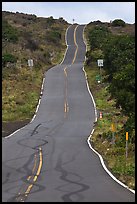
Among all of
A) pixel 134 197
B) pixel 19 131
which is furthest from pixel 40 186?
pixel 19 131

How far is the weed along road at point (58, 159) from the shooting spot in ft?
43.7

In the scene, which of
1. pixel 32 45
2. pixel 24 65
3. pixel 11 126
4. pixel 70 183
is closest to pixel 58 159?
pixel 70 183

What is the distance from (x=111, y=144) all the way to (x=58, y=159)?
380 cm

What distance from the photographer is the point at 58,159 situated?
809 inches

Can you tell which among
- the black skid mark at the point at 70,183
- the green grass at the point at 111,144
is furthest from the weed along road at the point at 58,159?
the green grass at the point at 111,144

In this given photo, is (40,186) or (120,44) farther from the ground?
(120,44)

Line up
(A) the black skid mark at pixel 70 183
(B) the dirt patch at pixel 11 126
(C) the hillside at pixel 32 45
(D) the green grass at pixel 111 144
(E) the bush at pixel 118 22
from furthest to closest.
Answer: (E) the bush at pixel 118 22 < (C) the hillside at pixel 32 45 < (B) the dirt patch at pixel 11 126 < (D) the green grass at pixel 111 144 < (A) the black skid mark at pixel 70 183

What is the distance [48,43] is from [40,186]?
7266 centimetres

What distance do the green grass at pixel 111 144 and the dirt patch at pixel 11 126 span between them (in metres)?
6.21

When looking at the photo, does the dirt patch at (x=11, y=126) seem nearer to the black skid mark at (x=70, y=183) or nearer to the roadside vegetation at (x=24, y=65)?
the roadside vegetation at (x=24, y=65)

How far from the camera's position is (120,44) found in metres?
43.4

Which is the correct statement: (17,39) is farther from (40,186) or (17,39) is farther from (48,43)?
(40,186)

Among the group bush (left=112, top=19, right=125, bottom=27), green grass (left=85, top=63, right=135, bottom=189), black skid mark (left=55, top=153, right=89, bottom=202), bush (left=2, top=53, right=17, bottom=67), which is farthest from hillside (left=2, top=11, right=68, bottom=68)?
black skid mark (left=55, top=153, right=89, bottom=202)

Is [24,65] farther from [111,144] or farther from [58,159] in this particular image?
[58,159]
